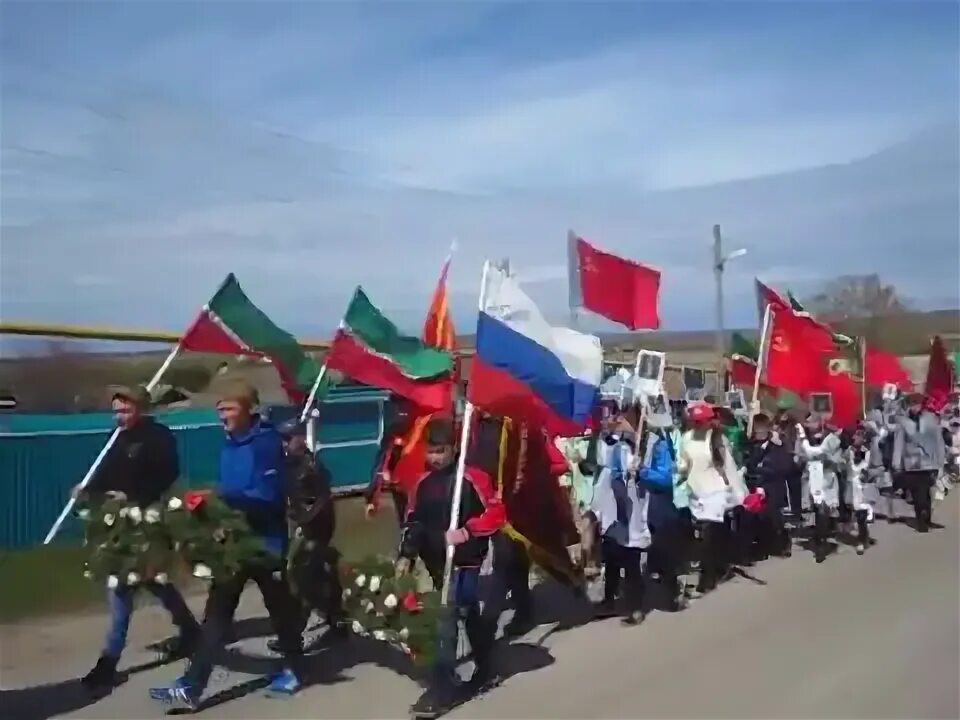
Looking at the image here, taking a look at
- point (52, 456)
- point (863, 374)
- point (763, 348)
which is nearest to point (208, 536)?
point (52, 456)

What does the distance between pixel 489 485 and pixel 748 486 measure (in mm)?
5471

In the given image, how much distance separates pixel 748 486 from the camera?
35.6 ft

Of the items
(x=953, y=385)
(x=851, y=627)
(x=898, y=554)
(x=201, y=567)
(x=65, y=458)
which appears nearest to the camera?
(x=201, y=567)

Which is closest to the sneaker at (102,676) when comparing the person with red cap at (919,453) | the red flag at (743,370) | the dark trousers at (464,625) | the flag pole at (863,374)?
the dark trousers at (464,625)

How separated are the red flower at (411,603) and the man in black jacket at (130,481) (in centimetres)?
126

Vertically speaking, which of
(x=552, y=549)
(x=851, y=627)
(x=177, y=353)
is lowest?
(x=851, y=627)

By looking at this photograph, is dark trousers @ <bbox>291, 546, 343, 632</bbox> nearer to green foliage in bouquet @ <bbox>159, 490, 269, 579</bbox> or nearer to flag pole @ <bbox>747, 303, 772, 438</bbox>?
green foliage in bouquet @ <bbox>159, 490, 269, 579</bbox>

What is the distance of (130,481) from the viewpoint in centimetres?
590

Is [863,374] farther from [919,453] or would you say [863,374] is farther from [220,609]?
[220,609]

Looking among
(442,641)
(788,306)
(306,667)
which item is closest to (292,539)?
(306,667)

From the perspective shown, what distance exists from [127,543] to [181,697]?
825 mm

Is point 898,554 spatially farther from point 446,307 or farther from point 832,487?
point 446,307

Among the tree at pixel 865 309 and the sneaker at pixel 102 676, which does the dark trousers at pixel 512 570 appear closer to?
the sneaker at pixel 102 676

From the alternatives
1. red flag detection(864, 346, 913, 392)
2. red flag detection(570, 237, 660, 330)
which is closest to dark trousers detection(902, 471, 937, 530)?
red flag detection(864, 346, 913, 392)
